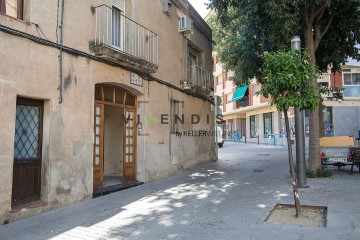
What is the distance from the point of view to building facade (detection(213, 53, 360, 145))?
24016mm

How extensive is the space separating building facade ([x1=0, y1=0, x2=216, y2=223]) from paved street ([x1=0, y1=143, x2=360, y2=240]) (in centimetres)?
69

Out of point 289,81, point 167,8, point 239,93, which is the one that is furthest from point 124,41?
point 239,93

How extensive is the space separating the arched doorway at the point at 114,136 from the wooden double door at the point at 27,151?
1847 mm

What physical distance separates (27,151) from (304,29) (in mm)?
8770

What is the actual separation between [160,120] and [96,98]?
2825 millimetres

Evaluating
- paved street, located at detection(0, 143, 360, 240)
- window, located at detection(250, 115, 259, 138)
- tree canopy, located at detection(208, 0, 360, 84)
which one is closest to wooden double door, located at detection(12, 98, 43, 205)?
paved street, located at detection(0, 143, 360, 240)

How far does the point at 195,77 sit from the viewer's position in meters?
13.4

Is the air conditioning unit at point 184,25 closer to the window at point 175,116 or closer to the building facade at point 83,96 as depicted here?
the building facade at point 83,96

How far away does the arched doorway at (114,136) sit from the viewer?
8.30 metres

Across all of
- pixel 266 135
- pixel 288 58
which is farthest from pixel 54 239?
pixel 266 135

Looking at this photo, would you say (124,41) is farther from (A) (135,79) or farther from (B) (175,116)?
(B) (175,116)

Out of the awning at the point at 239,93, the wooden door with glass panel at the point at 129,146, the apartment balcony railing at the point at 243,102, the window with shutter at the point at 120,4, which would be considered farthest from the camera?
the apartment balcony railing at the point at 243,102

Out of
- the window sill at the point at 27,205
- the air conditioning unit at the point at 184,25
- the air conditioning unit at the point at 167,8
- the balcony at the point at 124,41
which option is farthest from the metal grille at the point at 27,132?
the air conditioning unit at the point at 184,25

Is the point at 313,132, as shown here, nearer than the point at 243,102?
Result: Yes
